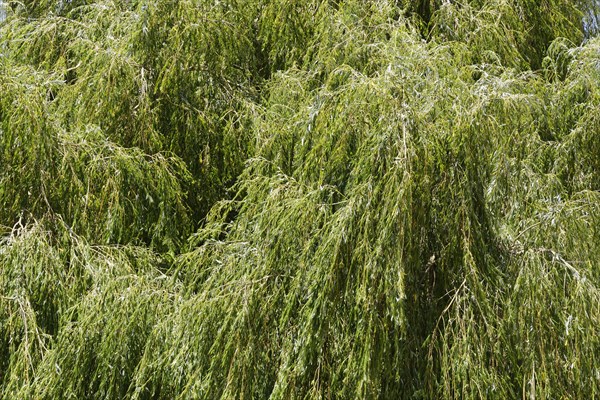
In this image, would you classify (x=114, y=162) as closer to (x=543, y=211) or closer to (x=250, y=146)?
(x=250, y=146)

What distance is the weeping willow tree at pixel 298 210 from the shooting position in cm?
322

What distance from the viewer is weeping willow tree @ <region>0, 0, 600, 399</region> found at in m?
3.22

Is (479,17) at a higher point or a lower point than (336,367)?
higher

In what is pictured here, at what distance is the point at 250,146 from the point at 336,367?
1.72m

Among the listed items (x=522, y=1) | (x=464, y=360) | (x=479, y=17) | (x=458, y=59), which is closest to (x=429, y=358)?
(x=464, y=360)

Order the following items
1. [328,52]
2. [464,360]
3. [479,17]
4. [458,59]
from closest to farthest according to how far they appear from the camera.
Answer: [464,360]
[458,59]
[328,52]
[479,17]

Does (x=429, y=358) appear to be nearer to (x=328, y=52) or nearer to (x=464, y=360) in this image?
(x=464, y=360)

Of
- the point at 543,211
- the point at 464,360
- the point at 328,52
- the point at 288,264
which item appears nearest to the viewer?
the point at 464,360

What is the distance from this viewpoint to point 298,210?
11.3 feet

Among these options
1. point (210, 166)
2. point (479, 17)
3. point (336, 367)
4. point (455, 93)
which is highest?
point (479, 17)

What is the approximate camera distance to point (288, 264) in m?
3.44

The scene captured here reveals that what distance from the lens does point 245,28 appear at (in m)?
5.22

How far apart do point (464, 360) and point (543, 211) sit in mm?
917

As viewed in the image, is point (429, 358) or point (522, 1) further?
point (522, 1)
